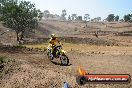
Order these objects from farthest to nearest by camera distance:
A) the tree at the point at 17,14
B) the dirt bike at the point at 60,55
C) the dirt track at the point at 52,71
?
the tree at the point at 17,14
the dirt bike at the point at 60,55
the dirt track at the point at 52,71

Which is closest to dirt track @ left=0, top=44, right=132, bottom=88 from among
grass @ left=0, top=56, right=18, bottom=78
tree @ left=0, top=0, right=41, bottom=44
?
grass @ left=0, top=56, right=18, bottom=78

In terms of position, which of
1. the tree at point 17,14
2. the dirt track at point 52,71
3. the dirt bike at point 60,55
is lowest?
the dirt track at point 52,71

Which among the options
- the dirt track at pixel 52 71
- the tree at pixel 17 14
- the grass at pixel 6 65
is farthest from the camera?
the tree at pixel 17 14

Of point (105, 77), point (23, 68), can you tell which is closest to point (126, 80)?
point (105, 77)

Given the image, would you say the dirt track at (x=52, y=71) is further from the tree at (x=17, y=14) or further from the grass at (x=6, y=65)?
the tree at (x=17, y=14)

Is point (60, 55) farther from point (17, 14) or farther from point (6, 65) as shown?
point (17, 14)

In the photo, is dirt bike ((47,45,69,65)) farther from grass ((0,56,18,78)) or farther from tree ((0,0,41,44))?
tree ((0,0,41,44))

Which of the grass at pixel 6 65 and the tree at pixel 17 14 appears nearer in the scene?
the grass at pixel 6 65

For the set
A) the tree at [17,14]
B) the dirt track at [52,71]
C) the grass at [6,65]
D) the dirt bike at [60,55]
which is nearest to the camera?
the dirt track at [52,71]

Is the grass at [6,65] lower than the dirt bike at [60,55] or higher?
lower

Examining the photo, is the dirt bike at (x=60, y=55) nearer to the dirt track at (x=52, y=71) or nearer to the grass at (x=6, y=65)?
the dirt track at (x=52, y=71)

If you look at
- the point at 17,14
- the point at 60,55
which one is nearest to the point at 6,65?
the point at 60,55

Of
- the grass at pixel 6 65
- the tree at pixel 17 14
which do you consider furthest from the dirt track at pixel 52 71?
the tree at pixel 17 14

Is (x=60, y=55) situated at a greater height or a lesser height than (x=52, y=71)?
greater
